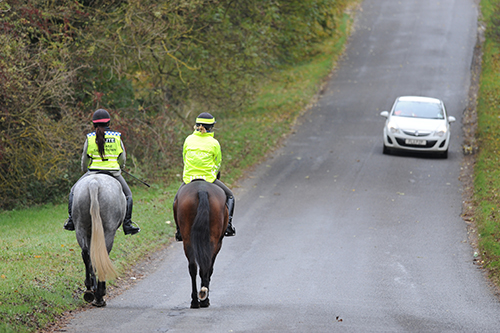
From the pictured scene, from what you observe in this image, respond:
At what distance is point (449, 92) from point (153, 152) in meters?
17.9

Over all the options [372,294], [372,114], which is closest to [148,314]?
[372,294]

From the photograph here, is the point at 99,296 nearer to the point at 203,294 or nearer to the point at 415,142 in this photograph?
the point at 203,294

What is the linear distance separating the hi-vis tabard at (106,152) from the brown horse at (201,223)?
123cm

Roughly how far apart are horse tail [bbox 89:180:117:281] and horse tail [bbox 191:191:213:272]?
1211 millimetres

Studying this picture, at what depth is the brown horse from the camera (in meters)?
8.34

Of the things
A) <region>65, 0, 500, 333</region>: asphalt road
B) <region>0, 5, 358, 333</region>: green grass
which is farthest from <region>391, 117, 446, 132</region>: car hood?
<region>0, 5, 358, 333</region>: green grass

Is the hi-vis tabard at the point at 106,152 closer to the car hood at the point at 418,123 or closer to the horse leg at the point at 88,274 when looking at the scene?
the horse leg at the point at 88,274

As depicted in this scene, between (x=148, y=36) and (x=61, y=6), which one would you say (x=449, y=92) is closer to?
(x=148, y=36)

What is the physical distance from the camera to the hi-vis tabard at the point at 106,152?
9094 millimetres

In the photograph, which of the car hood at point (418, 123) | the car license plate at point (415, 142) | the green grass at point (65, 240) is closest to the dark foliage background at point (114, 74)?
the green grass at point (65, 240)

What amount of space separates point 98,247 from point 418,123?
16.2 meters

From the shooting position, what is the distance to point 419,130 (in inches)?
861

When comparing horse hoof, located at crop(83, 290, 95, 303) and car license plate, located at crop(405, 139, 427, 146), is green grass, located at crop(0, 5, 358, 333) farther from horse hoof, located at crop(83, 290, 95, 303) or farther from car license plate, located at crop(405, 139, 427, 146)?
car license plate, located at crop(405, 139, 427, 146)

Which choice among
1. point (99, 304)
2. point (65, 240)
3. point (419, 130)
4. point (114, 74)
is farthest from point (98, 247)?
point (419, 130)
